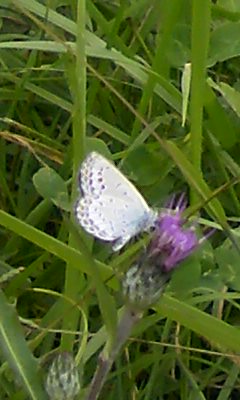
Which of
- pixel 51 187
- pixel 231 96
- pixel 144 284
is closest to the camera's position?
pixel 144 284

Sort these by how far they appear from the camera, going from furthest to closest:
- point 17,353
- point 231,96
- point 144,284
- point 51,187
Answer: point 231,96, point 51,187, point 17,353, point 144,284

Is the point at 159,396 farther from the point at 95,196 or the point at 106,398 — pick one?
the point at 95,196

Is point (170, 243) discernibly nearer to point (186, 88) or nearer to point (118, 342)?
point (118, 342)

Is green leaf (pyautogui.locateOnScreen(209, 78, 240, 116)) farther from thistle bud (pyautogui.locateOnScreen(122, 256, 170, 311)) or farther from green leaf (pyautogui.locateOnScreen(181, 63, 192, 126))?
thistle bud (pyautogui.locateOnScreen(122, 256, 170, 311))

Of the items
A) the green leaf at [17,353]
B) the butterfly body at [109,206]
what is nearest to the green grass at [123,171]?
the green leaf at [17,353]

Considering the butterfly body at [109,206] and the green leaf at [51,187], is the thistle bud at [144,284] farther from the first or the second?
the green leaf at [51,187]

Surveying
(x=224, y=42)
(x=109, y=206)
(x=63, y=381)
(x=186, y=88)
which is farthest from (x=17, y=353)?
(x=224, y=42)

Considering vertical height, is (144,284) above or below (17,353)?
above

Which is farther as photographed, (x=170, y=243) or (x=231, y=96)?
(x=231, y=96)
